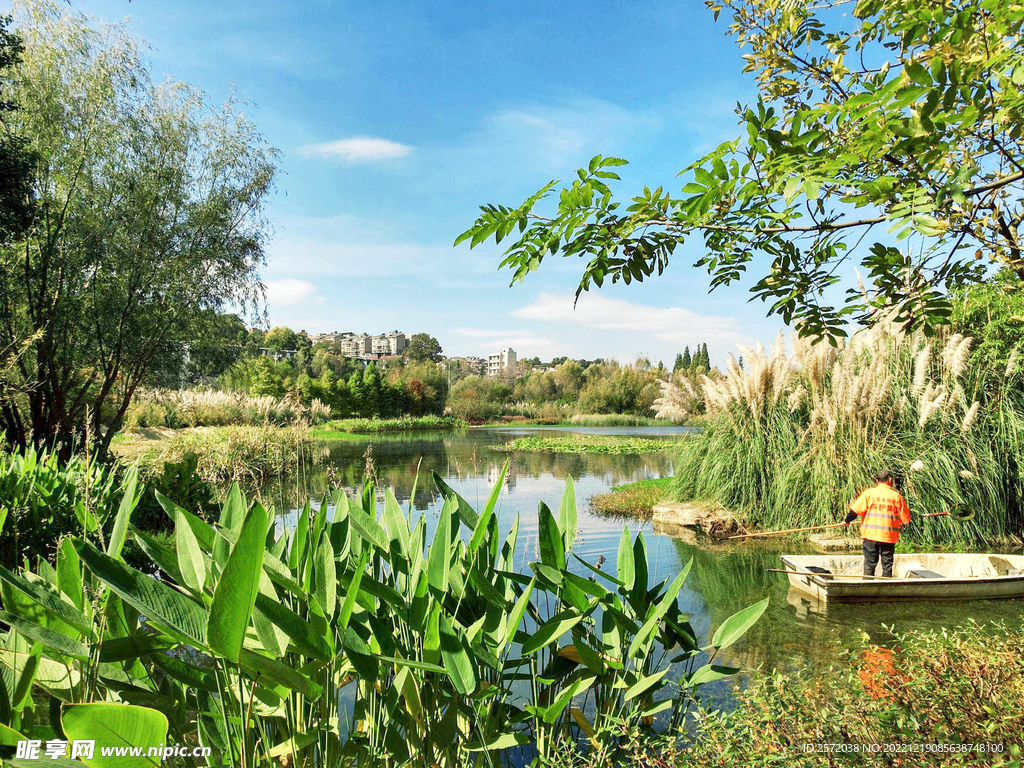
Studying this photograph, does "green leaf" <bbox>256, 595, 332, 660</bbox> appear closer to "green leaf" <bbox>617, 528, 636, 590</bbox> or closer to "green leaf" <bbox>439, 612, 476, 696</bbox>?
"green leaf" <bbox>439, 612, 476, 696</bbox>

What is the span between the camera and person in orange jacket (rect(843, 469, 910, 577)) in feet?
17.2

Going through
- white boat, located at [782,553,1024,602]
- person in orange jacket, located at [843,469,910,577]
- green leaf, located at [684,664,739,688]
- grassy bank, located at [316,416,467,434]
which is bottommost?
grassy bank, located at [316,416,467,434]

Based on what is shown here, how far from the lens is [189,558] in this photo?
1338 millimetres

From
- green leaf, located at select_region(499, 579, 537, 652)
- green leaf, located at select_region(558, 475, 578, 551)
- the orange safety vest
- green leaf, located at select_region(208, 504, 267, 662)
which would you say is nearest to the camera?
green leaf, located at select_region(208, 504, 267, 662)

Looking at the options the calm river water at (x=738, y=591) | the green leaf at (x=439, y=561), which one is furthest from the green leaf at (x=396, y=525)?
the green leaf at (x=439, y=561)

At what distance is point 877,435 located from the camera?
294 inches

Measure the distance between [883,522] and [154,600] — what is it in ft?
19.1

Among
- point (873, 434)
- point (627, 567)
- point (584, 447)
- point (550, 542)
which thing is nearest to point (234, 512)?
point (550, 542)

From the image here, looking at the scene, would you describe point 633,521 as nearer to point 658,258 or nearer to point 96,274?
point 658,258

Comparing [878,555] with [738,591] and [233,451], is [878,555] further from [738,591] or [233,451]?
[233,451]

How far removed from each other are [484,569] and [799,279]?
4.70ft

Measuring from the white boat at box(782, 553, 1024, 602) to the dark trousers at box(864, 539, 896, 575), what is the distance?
6.8 inches

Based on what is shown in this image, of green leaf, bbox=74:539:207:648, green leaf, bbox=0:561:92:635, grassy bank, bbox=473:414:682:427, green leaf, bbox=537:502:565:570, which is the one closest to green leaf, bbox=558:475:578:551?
green leaf, bbox=537:502:565:570

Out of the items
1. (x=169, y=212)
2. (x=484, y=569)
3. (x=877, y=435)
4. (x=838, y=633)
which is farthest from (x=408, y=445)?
(x=484, y=569)
